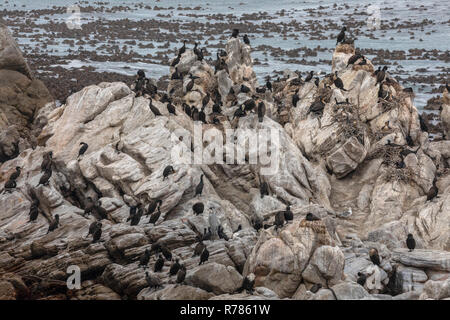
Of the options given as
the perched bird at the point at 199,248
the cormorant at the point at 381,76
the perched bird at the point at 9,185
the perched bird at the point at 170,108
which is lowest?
the perched bird at the point at 199,248

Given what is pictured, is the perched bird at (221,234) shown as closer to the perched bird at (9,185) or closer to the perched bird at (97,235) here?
the perched bird at (97,235)

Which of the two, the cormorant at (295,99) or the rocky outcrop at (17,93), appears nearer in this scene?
the cormorant at (295,99)

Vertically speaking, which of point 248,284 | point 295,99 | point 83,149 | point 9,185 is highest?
point 295,99

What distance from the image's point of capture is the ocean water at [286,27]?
2687 inches

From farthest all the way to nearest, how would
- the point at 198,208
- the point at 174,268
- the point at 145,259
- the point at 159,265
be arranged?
the point at 198,208 < the point at 145,259 < the point at 159,265 < the point at 174,268

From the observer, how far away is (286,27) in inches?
Result: 3903

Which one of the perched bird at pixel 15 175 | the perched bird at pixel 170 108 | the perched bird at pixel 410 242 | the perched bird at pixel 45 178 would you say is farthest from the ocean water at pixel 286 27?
the perched bird at pixel 15 175

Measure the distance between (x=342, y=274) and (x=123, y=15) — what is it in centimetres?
10914

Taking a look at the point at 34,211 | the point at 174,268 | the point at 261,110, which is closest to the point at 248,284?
the point at 174,268

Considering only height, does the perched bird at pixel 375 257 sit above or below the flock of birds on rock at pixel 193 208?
below

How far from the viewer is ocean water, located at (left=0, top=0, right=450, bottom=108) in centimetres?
6825

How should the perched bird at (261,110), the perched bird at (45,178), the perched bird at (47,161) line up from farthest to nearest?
the perched bird at (261,110)
the perched bird at (47,161)
the perched bird at (45,178)

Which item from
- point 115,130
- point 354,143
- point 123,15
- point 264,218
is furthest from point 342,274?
point 123,15

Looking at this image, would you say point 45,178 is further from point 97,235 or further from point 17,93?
point 17,93
